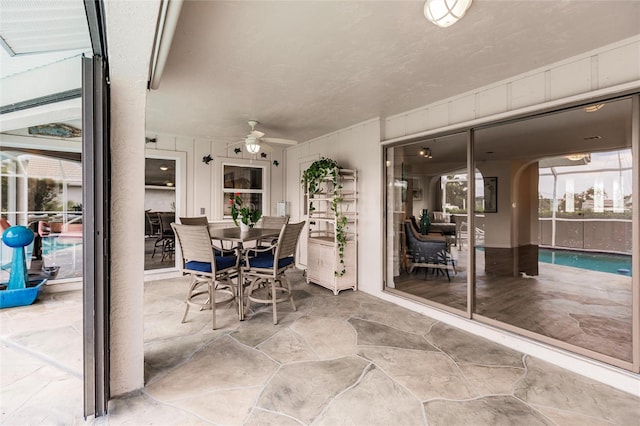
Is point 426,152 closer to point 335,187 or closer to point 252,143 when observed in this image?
point 335,187

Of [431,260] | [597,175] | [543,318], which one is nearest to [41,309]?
[431,260]

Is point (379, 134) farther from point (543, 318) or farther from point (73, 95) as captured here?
point (73, 95)

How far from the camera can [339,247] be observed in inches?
158

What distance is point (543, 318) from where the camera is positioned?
2.98m

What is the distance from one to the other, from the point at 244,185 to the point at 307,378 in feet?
13.9

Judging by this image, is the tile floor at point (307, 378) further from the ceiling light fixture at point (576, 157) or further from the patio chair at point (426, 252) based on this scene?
the ceiling light fixture at point (576, 157)

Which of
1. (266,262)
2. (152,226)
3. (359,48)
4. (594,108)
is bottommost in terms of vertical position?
(266,262)

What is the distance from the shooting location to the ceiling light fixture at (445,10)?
4.98 ft

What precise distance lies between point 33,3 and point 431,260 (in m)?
4.45

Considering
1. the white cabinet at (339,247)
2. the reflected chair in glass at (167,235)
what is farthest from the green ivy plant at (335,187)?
the reflected chair in glass at (167,235)

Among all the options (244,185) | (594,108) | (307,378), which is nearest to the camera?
(307,378)

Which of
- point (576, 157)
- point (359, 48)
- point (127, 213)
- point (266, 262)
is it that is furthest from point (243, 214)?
point (576, 157)

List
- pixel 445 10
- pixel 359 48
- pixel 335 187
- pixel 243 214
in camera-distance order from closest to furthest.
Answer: pixel 445 10, pixel 359 48, pixel 243 214, pixel 335 187

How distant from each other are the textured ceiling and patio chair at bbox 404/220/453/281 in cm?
177
